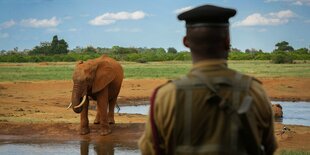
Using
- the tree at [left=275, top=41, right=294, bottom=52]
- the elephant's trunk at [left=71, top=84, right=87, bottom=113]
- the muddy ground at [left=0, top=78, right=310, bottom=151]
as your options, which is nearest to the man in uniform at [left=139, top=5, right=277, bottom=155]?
the muddy ground at [left=0, top=78, right=310, bottom=151]

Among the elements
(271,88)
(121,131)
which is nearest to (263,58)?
(271,88)

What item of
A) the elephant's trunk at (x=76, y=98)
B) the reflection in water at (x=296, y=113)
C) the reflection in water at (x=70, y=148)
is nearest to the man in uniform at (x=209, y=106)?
the reflection in water at (x=70, y=148)

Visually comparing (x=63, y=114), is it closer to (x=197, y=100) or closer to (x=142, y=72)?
(x=197, y=100)

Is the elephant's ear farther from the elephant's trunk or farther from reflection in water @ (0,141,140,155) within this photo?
reflection in water @ (0,141,140,155)

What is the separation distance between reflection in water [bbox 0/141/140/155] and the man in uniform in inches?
358

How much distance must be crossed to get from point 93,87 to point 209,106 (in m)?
12.0

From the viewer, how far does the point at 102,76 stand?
15078mm

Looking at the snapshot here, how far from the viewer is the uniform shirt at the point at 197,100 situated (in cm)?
301

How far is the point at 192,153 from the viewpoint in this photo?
9.78 feet

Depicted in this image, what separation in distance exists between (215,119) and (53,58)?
8030cm

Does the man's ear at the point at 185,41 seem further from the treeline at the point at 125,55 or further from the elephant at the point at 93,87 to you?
the treeline at the point at 125,55

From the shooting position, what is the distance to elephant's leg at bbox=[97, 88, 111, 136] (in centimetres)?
1467

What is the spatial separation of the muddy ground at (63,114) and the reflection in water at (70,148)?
0.77m

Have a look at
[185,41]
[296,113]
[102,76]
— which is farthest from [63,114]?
[185,41]
